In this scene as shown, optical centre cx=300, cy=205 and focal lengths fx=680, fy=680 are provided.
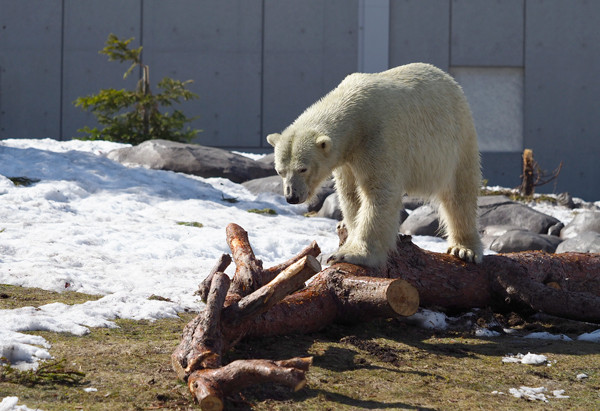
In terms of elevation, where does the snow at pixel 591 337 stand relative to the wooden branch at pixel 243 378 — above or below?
below

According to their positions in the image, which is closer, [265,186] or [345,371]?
[345,371]

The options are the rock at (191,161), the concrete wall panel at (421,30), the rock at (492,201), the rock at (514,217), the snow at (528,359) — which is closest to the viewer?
the snow at (528,359)

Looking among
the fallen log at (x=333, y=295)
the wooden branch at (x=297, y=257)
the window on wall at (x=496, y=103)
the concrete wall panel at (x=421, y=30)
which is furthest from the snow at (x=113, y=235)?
the concrete wall panel at (x=421, y=30)

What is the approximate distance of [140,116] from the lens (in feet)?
41.5

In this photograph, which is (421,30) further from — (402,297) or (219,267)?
(219,267)

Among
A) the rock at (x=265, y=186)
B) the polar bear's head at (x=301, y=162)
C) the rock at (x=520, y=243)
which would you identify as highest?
the polar bear's head at (x=301, y=162)

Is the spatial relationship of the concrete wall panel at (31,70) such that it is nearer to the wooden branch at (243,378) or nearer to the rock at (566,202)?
the rock at (566,202)

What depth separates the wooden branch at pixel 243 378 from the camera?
7.70ft

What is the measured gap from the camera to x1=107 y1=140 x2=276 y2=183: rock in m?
10.5

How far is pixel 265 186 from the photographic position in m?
10.1

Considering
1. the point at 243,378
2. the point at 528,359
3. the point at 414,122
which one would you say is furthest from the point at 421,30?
the point at 243,378

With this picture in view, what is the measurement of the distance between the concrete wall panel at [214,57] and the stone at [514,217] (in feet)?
25.4

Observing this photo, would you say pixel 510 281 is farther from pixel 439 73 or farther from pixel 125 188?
pixel 125 188

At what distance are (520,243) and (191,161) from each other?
515 cm
